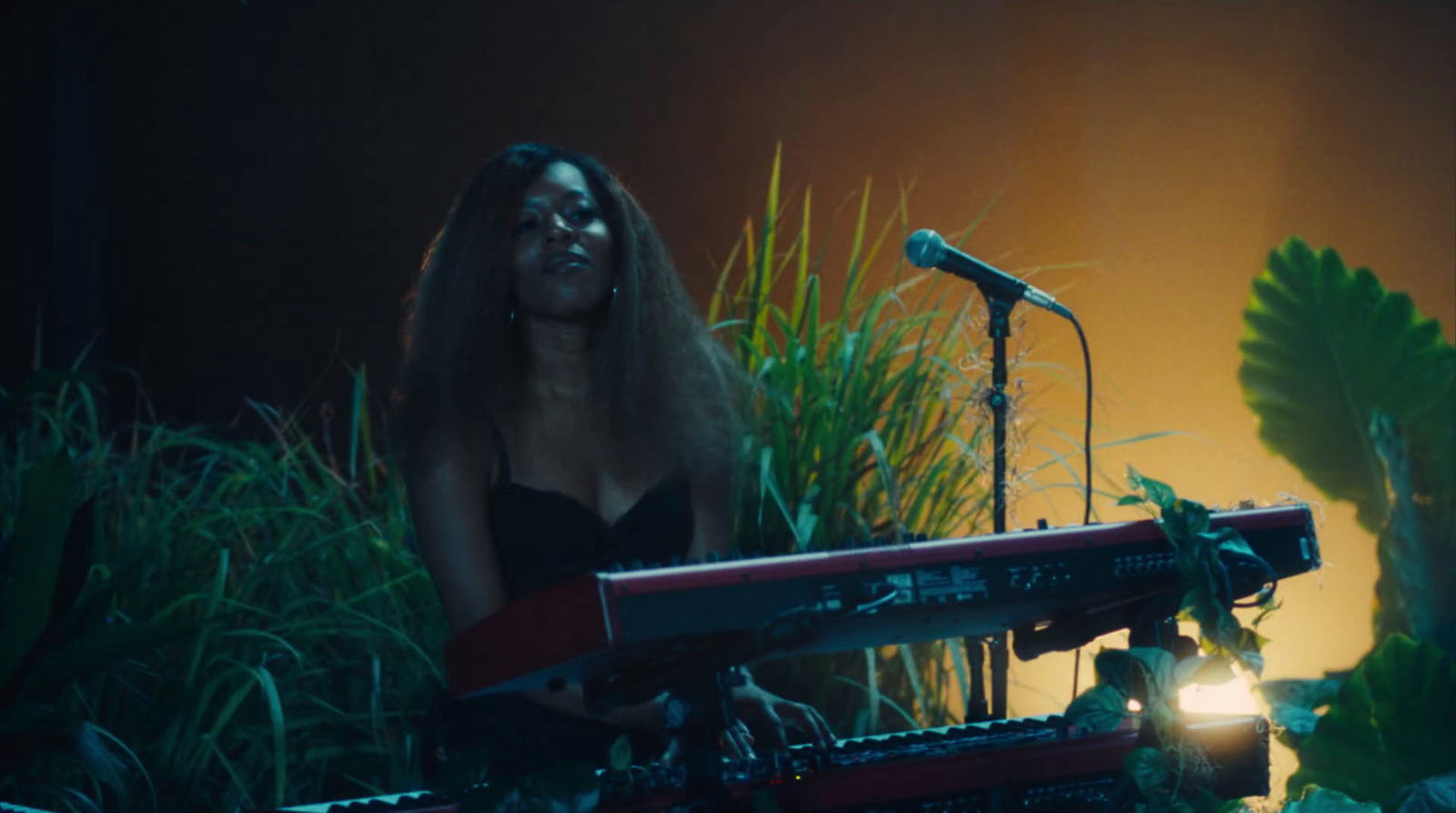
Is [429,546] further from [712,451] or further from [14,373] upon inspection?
[14,373]

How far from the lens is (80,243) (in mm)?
3518

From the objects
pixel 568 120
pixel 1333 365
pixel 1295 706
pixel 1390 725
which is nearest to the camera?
pixel 1390 725

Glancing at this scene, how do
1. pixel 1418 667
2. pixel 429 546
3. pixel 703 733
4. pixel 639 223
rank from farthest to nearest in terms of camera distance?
1. pixel 1418 667
2. pixel 639 223
3. pixel 429 546
4. pixel 703 733

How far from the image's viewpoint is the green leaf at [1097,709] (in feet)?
4.03

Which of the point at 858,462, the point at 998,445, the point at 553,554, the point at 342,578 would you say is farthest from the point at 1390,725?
the point at 342,578

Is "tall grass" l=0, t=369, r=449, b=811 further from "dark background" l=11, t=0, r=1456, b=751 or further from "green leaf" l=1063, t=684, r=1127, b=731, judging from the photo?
"green leaf" l=1063, t=684, r=1127, b=731

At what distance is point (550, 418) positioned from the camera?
1845mm

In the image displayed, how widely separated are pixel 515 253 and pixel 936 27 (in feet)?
7.11

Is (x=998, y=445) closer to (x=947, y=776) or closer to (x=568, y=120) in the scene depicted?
(x=947, y=776)

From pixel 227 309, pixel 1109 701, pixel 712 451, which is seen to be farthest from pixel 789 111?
pixel 1109 701

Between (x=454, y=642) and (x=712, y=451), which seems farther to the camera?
(x=712, y=451)

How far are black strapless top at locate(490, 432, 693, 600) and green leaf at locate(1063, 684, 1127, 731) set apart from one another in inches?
27.0

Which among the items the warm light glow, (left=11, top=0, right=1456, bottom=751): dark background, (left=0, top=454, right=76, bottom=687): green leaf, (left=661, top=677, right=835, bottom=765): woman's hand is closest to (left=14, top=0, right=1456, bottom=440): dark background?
(left=11, top=0, right=1456, bottom=751): dark background

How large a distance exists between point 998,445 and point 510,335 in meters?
0.72
